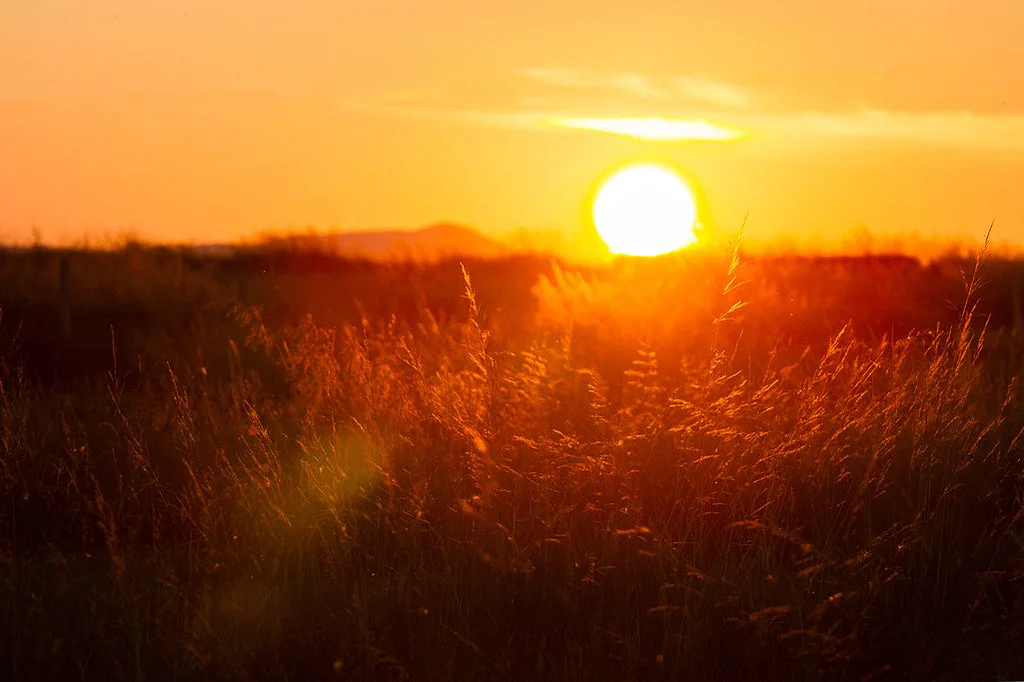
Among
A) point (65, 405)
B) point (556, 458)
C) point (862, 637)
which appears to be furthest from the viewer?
point (65, 405)

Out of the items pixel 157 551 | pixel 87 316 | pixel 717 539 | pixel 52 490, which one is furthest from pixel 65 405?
pixel 87 316

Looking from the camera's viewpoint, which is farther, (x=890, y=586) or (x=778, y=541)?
(x=778, y=541)

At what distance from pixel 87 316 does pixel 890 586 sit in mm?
15965

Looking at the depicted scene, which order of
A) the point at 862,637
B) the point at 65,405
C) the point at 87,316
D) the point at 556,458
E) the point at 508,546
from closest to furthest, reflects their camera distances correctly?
the point at 862,637, the point at 508,546, the point at 556,458, the point at 65,405, the point at 87,316

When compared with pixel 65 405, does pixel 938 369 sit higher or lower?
higher

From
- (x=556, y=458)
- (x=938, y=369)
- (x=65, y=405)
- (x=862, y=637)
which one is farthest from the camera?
(x=65, y=405)

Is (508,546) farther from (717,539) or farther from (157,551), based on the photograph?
(157,551)

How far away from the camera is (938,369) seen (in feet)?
18.7

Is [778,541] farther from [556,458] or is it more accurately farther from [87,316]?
[87,316]

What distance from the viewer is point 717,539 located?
16.1 ft

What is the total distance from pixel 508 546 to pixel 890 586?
5.12ft

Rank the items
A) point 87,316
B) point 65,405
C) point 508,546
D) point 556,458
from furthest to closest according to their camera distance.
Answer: point 87,316
point 65,405
point 556,458
point 508,546

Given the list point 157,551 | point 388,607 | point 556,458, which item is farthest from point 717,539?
point 157,551

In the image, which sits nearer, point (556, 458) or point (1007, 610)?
point (1007, 610)
